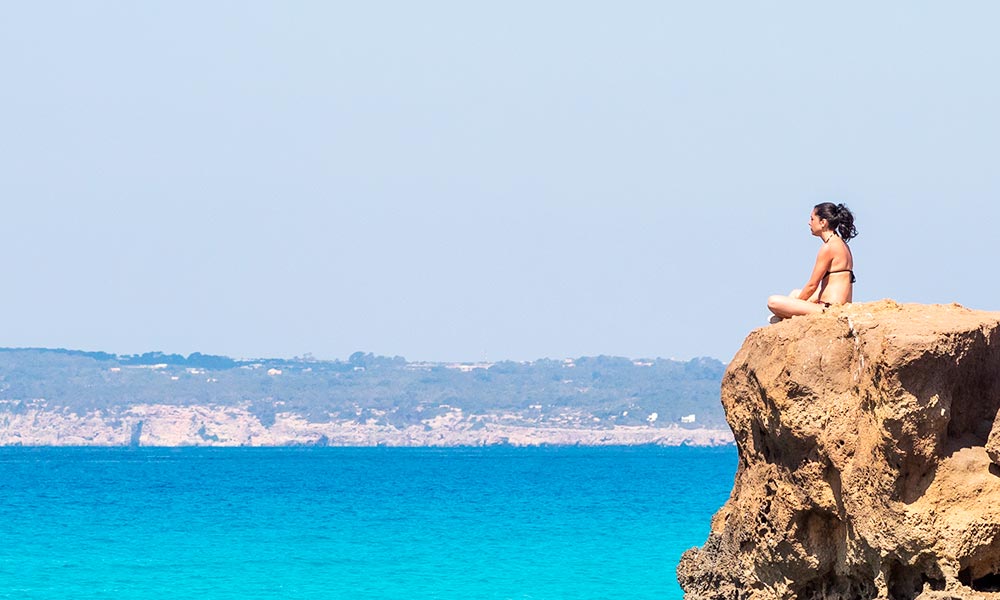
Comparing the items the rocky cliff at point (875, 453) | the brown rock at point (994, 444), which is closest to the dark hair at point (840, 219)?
the rocky cliff at point (875, 453)

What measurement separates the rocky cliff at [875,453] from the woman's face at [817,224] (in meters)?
1.39

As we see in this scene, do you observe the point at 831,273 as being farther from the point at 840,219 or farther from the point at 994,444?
the point at 994,444

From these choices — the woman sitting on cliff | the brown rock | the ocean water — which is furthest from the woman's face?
the ocean water

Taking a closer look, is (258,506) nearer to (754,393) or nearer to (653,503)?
(653,503)

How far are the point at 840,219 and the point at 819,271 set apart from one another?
1.88 feet

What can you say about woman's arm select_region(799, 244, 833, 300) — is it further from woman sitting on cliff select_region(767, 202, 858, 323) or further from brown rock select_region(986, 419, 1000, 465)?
brown rock select_region(986, 419, 1000, 465)

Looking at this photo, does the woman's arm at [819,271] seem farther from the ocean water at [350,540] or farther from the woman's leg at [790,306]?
the ocean water at [350,540]

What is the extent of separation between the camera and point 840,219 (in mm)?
12906

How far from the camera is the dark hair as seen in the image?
42.3 feet

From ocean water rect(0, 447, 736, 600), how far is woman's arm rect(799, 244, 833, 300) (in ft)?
47.1

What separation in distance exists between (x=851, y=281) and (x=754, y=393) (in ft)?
4.82

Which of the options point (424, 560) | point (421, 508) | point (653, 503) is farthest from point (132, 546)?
point (653, 503)

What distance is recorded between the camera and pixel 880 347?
10.6m

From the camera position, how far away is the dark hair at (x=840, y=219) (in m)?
12.9
